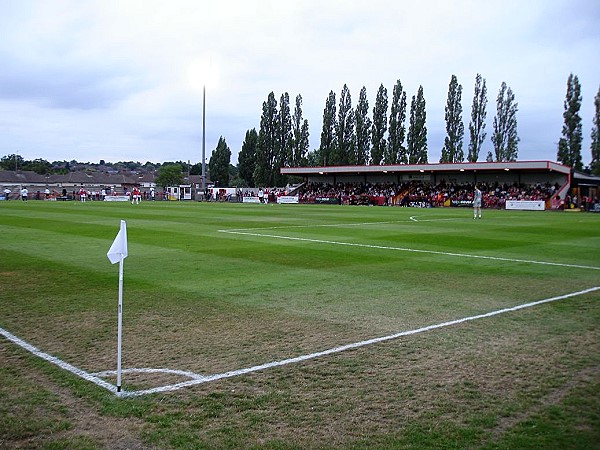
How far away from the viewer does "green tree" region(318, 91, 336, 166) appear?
90.5 metres

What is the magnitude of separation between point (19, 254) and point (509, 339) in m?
13.7

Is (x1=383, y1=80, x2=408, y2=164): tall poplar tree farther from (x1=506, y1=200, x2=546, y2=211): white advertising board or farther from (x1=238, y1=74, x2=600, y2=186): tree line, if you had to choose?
(x1=506, y1=200, x2=546, y2=211): white advertising board

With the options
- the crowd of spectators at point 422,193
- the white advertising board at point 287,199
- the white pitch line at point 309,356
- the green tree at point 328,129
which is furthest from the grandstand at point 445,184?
the white pitch line at point 309,356

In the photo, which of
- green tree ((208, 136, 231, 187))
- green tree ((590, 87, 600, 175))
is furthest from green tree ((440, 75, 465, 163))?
green tree ((208, 136, 231, 187))

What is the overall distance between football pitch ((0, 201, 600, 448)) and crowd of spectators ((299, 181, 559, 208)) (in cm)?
4539

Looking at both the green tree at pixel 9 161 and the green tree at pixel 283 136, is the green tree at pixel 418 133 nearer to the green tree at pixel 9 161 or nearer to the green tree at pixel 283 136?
the green tree at pixel 283 136

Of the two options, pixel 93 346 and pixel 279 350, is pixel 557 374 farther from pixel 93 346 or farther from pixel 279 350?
pixel 93 346

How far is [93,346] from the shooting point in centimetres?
702

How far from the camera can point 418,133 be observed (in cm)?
8244

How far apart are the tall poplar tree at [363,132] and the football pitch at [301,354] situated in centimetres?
7482

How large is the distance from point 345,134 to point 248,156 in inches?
1036

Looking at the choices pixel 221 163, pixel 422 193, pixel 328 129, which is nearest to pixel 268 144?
pixel 328 129

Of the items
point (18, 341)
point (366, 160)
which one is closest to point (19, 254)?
point (18, 341)

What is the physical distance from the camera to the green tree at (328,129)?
90.5 metres
